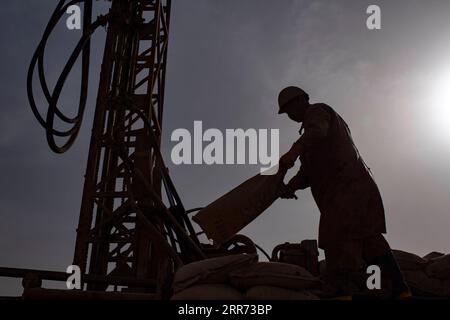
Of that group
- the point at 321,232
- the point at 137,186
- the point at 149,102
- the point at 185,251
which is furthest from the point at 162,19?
the point at 321,232

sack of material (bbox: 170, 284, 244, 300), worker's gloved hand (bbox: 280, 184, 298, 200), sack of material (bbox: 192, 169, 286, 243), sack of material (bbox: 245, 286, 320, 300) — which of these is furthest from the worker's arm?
sack of material (bbox: 170, 284, 244, 300)

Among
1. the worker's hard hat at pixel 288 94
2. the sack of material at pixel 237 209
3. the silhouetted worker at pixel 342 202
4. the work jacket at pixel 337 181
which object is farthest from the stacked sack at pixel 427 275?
the worker's hard hat at pixel 288 94

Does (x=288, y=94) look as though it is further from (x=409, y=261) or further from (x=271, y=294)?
(x=409, y=261)

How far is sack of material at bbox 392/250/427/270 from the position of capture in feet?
13.9

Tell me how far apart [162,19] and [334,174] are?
289 inches

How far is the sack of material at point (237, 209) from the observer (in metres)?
2.97

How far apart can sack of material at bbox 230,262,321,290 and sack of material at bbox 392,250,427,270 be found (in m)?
2.17

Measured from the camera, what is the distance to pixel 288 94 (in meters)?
3.12

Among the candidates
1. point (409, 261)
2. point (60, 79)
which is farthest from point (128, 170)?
point (409, 261)

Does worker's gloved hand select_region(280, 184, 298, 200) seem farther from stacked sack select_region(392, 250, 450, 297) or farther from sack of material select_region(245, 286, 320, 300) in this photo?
stacked sack select_region(392, 250, 450, 297)

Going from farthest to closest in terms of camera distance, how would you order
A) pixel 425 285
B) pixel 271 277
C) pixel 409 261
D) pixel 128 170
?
pixel 128 170, pixel 409 261, pixel 425 285, pixel 271 277

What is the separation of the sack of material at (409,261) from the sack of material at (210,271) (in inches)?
94.5

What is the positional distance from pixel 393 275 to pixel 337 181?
693 mm
